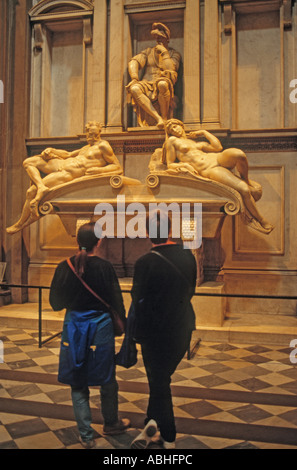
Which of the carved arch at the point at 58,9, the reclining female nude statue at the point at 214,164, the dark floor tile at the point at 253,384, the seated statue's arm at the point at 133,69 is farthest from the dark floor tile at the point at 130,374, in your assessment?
the carved arch at the point at 58,9

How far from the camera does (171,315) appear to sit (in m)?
2.80

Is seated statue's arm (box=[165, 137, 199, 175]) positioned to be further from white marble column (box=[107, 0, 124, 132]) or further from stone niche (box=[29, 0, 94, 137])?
stone niche (box=[29, 0, 94, 137])

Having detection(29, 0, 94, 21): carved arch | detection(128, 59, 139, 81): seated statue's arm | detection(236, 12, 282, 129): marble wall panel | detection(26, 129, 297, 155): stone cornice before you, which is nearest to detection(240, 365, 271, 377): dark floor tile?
detection(26, 129, 297, 155): stone cornice

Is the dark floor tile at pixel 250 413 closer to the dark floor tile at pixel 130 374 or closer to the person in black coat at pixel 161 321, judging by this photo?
the person in black coat at pixel 161 321

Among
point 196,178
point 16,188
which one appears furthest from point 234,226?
point 16,188

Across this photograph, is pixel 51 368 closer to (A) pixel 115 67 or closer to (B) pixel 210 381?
(B) pixel 210 381

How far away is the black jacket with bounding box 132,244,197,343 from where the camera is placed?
9.16ft

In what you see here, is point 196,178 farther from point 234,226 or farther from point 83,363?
point 83,363

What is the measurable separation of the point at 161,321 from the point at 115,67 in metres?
6.53

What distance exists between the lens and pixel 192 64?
Answer: 7.98m

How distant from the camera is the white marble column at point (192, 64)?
7.92m

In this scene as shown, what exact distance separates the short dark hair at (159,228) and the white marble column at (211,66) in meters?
5.28

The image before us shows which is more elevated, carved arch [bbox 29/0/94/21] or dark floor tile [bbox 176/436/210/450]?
carved arch [bbox 29/0/94/21]

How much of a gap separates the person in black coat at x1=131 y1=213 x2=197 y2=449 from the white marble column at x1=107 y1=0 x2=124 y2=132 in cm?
566
